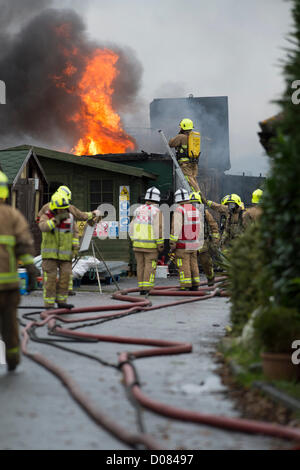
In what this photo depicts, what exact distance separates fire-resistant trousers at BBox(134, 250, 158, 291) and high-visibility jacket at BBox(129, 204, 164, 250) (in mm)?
149

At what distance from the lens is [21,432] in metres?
5.04

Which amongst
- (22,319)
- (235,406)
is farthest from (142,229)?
(235,406)

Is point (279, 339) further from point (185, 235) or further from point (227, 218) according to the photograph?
point (227, 218)

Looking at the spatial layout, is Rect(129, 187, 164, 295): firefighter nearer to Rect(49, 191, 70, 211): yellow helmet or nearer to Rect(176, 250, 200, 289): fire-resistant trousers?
Rect(176, 250, 200, 289): fire-resistant trousers

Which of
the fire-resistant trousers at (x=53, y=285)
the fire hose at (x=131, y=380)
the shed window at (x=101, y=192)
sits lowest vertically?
the fire hose at (x=131, y=380)

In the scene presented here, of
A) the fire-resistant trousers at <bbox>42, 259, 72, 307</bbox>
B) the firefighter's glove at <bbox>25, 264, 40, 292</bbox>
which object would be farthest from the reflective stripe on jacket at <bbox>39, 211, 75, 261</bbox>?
the firefighter's glove at <bbox>25, 264, 40, 292</bbox>

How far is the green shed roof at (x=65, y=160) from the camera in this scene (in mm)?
19859

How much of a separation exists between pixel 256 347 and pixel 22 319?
5.32m

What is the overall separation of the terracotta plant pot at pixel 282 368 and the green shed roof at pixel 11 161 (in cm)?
1309

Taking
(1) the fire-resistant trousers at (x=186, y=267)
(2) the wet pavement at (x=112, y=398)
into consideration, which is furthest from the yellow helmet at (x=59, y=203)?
(1) the fire-resistant trousers at (x=186, y=267)

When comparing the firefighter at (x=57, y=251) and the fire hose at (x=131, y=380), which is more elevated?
the firefighter at (x=57, y=251)

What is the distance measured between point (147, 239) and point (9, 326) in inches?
318

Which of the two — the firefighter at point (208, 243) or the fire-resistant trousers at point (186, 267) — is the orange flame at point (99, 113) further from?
the fire-resistant trousers at point (186, 267)

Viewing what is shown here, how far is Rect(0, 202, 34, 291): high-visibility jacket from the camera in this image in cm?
701
